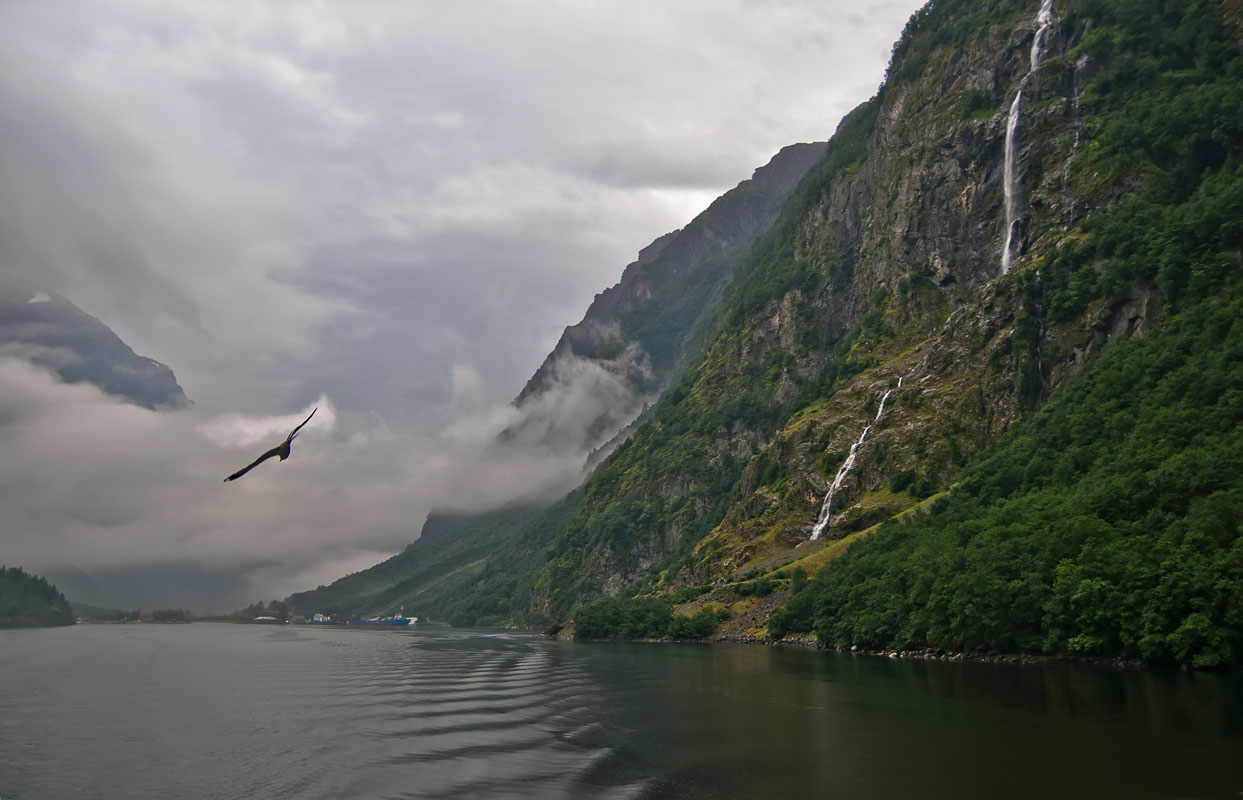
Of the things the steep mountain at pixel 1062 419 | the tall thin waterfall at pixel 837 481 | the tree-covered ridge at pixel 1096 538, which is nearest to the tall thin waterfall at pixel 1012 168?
the steep mountain at pixel 1062 419

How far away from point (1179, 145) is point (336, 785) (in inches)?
6833

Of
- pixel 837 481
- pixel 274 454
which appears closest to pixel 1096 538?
pixel 274 454

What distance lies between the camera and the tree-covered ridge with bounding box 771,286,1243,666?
61.8m

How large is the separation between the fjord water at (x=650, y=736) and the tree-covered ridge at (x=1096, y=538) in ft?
16.2

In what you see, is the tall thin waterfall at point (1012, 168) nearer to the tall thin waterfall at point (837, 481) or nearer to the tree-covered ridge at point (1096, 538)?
the tall thin waterfall at point (837, 481)

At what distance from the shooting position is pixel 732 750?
3875cm

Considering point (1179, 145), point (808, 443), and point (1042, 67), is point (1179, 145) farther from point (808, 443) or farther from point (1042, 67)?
point (808, 443)

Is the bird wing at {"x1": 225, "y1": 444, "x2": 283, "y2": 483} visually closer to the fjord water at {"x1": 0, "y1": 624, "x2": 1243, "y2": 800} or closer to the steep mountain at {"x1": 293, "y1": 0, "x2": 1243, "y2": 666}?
the fjord water at {"x1": 0, "y1": 624, "x2": 1243, "y2": 800}

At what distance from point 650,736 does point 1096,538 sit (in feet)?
163

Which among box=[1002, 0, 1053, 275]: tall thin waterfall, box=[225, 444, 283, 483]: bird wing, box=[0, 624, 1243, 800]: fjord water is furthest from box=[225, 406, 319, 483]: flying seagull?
box=[1002, 0, 1053, 275]: tall thin waterfall

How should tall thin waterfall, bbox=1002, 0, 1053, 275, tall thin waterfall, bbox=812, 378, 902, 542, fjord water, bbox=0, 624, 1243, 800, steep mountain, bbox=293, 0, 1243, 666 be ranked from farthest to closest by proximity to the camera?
tall thin waterfall, bbox=1002, 0, 1053, 275, tall thin waterfall, bbox=812, 378, 902, 542, steep mountain, bbox=293, 0, 1243, 666, fjord water, bbox=0, 624, 1243, 800

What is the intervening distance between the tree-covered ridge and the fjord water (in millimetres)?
4948

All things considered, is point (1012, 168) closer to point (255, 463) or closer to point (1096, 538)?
point (1096, 538)

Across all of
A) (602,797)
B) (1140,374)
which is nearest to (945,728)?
(602,797)
